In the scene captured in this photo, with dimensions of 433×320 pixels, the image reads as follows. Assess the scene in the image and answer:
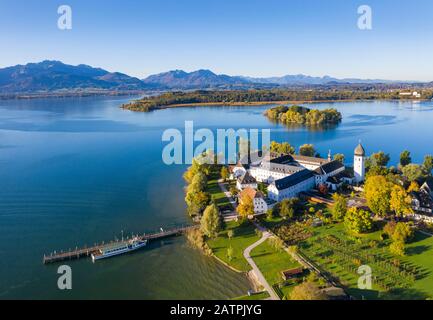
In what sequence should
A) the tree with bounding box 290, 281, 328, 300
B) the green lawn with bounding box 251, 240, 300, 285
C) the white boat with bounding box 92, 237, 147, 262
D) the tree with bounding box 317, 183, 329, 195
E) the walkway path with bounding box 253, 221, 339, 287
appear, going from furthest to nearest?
the tree with bounding box 317, 183, 329, 195 < the white boat with bounding box 92, 237, 147, 262 < the green lawn with bounding box 251, 240, 300, 285 < the walkway path with bounding box 253, 221, 339, 287 < the tree with bounding box 290, 281, 328, 300

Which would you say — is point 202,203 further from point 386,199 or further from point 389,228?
point 386,199

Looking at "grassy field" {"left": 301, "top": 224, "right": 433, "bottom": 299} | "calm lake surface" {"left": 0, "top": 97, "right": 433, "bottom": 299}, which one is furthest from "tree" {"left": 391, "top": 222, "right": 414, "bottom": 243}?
"calm lake surface" {"left": 0, "top": 97, "right": 433, "bottom": 299}

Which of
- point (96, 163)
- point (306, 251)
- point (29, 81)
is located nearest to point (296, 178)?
point (306, 251)

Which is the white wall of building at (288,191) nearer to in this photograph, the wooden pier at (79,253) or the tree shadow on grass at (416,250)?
the wooden pier at (79,253)

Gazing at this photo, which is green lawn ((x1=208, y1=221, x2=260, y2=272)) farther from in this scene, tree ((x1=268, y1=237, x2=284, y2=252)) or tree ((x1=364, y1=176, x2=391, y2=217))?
tree ((x1=364, y1=176, x2=391, y2=217))

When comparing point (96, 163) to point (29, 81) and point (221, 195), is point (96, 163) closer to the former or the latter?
point (221, 195)

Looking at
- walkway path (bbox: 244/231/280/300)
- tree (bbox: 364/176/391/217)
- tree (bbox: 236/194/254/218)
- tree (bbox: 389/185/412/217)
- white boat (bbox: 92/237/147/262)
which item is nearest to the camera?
walkway path (bbox: 244/231/280/300)
